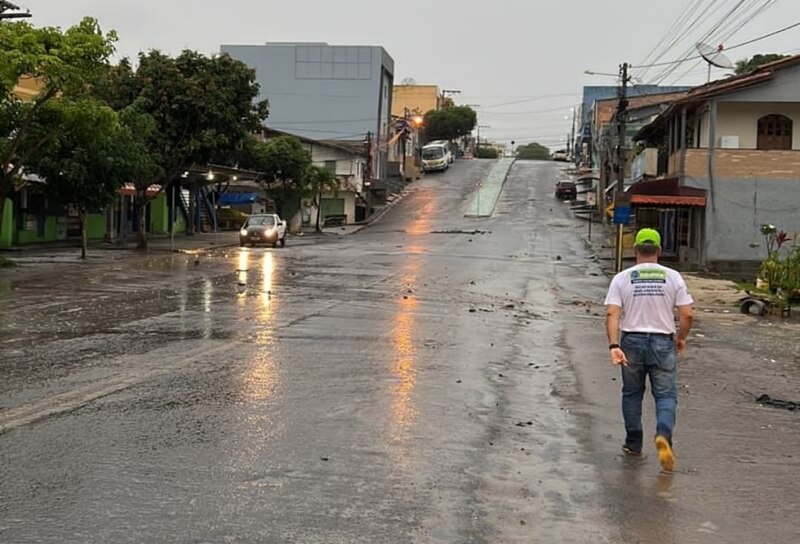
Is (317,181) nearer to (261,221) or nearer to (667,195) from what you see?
(261,221)

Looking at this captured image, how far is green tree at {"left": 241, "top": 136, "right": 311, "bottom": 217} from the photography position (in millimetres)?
57781

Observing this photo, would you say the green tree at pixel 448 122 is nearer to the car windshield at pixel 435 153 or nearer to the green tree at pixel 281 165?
the car windshield at pixel 435 153

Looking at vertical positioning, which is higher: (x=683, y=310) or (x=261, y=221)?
(x=683, y=310)

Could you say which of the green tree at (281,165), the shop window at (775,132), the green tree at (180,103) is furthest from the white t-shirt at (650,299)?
the green tree at (281,165)

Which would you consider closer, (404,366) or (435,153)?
(404,366)

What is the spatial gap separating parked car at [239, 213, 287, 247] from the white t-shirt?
3720 cm

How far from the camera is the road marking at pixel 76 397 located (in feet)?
25.1

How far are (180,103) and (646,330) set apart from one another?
3311 cm

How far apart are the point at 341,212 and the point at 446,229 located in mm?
17576

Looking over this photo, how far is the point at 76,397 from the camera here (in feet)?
28.2

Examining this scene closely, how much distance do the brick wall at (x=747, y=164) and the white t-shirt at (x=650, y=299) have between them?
27.6 meters

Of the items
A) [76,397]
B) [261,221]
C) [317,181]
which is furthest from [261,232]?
[76,397]

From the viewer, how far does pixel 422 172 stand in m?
100

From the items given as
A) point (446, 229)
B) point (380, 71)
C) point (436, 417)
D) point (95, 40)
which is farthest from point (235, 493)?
point (380, 71)
